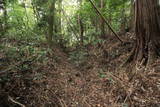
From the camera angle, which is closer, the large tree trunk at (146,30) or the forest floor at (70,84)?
the forest floor at (70,84)

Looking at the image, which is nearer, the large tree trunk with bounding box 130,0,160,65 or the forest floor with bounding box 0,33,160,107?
the forest floor with bounding box 0,33,160,107

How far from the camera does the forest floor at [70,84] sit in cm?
371

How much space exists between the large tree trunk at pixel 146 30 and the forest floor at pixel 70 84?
0.44 metres

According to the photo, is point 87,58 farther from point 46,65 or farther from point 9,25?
point 9,25

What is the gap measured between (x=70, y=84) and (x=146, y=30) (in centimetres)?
304

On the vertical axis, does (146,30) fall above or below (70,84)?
above

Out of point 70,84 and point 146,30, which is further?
point 146,30

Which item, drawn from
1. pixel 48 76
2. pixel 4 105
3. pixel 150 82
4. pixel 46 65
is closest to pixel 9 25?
pixel 46 65

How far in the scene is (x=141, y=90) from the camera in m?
3.91

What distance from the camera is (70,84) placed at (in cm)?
500

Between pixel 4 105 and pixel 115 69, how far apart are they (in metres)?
3.62

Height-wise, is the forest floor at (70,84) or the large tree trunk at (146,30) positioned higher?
the large tree trunk at (146,30)

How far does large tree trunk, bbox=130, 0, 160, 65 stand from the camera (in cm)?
501

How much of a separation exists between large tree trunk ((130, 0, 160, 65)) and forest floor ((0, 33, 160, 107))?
0.44 metres
